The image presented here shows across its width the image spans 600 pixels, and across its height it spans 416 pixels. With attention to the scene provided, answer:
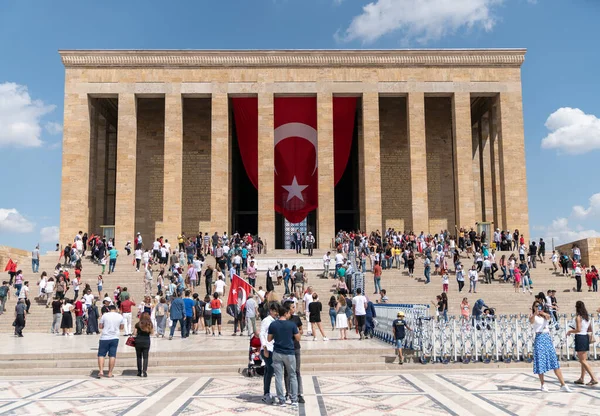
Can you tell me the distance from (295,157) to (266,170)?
6.11 ft

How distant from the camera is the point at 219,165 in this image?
104 ft

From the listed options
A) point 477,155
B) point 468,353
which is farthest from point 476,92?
point 468,353

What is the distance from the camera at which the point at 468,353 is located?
11461 mm

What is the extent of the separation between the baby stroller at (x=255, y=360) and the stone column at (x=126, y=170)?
2219 centimetres

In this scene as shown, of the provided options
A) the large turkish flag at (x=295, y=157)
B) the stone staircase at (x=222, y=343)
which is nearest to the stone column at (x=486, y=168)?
the large turkish flag at (x=295, y=157)

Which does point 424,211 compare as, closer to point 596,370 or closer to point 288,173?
point 288,173

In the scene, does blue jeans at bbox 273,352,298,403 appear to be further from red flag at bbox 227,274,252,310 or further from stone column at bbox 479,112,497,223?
stone column at bbox 479,112,497,223

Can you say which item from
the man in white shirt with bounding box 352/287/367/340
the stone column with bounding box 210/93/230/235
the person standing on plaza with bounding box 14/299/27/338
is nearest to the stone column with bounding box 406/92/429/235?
the stone column with bounding box 210/93/230/235

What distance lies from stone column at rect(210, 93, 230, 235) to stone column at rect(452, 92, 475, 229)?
40.9 feet

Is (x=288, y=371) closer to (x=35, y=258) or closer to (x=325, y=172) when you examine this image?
(x=35, y=258)

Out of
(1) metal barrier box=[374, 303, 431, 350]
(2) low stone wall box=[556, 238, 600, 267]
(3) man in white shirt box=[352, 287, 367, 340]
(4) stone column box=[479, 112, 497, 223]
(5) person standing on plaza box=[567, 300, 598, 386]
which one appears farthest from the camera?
(4) stone column box=[479, 112, 497, 223]

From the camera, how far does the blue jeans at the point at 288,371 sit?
8008 mm

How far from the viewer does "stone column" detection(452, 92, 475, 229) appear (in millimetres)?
31500

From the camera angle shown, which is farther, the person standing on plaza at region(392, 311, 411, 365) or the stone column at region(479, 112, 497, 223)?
the stone column at region(479, 112, 497, 223)
